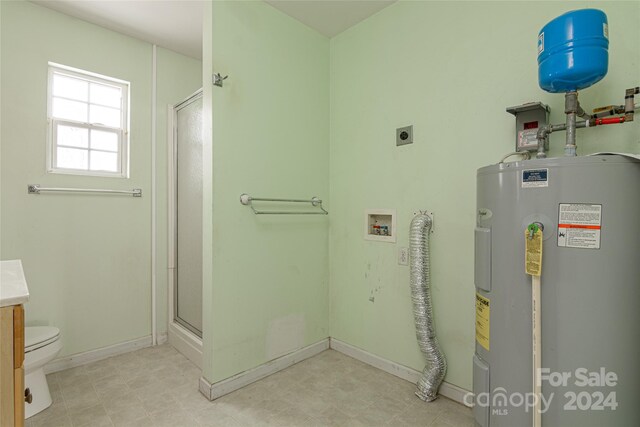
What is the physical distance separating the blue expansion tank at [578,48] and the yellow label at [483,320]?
896 millimetres

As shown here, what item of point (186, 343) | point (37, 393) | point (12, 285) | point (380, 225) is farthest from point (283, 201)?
point (37, 393)

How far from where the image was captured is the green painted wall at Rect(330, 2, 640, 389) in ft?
5.16

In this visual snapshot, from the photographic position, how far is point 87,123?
245 cm

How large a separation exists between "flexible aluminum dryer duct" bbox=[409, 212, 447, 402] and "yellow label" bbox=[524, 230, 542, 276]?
0.77 meters

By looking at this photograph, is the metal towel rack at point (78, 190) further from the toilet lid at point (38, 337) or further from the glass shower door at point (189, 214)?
the toilet lid at point (38, 337)

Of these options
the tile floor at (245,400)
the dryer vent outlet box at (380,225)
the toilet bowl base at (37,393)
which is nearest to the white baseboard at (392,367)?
the tile floor at (245,400)

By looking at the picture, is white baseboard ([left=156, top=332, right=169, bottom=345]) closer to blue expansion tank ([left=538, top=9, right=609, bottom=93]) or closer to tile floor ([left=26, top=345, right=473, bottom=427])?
tile floor ([left=26, top=345, right=473, bottom=427])

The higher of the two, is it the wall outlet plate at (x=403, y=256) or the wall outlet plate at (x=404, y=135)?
the wall outlet plate at (x=404, y=135)

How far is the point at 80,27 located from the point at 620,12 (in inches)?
130

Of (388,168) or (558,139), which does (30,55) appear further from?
(558,139)

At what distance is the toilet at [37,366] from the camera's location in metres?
1.72

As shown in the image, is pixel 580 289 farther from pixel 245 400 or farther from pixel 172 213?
pixel 172 213

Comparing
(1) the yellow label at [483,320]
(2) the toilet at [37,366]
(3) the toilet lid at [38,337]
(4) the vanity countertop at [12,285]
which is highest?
(4) the vanity countertop at [12,285]

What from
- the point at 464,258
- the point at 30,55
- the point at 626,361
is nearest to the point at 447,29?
the point at 464,258
